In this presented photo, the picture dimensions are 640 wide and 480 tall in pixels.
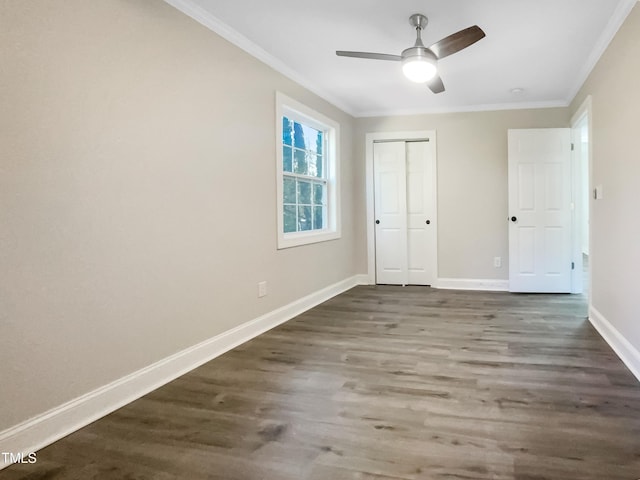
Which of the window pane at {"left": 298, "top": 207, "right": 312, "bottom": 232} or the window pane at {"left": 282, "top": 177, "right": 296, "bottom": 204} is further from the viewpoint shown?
the window pane at {"left": 298, "top": 207, "right": 312, "bottom": 232}

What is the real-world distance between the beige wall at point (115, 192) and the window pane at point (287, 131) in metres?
0.77

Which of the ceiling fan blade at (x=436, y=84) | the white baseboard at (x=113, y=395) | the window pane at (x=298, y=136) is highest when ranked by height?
the ceiling fan blade at (x=436, y=84)

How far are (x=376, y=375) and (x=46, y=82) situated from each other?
2279 millimetres

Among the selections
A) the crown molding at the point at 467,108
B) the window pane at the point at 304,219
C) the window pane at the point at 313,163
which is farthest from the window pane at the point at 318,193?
the crown molding at the point at 467,108

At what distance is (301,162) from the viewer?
4.67 meters

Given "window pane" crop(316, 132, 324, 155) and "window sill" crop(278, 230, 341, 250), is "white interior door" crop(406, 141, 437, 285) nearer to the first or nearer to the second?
"window sill" crop(278, 230, 341, 250)

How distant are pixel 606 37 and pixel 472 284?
3240 millimetres

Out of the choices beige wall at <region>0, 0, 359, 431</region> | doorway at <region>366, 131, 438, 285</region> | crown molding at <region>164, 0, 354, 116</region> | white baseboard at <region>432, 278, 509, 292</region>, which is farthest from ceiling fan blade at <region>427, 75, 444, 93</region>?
white baseboard at <region>432, 278, 509, 292</region>

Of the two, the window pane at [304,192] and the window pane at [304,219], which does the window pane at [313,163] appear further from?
the window pane at [304,219]

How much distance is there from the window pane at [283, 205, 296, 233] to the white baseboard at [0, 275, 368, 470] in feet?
3.26

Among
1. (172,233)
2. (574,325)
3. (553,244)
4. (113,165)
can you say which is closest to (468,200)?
(553,244)

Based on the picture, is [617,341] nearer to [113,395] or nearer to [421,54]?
[421,54]

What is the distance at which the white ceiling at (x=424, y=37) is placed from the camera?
2818 mm

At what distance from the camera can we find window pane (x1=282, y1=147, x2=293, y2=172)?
427 centimetres
